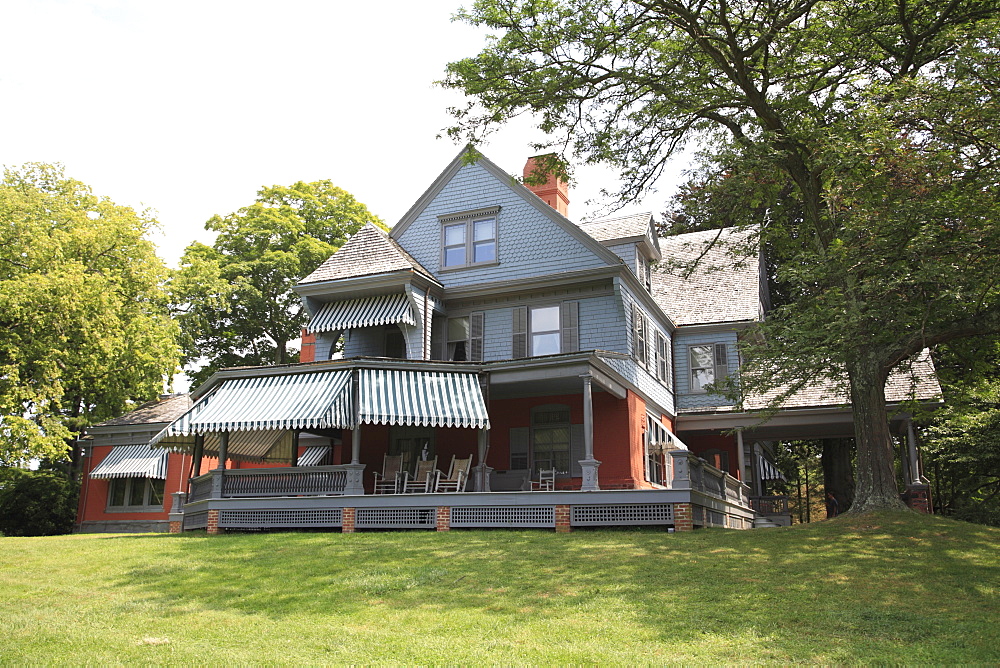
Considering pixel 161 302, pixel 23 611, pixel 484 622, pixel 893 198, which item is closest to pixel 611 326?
pixel 893 198

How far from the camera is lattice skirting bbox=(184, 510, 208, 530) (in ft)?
62.4

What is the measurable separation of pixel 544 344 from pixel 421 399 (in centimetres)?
514

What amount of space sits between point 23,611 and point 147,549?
4949 millimetres

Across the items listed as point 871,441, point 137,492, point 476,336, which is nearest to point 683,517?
point 871,441

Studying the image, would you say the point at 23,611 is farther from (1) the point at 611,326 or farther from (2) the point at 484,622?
(1) the point at 611,326

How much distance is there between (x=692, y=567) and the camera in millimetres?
11312

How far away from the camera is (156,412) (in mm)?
31188

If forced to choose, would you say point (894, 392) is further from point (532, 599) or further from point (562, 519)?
point (532, 599)

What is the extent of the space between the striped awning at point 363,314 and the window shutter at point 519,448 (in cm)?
408

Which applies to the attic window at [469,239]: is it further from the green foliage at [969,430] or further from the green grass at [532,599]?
the green foliage at [969,430]

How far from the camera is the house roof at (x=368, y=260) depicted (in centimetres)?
2300

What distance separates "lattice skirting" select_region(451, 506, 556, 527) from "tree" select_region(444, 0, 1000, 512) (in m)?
4.68

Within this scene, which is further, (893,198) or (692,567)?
(893,198)

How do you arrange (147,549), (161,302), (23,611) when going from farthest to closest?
(161,302) → (147,549) → (23,611)
